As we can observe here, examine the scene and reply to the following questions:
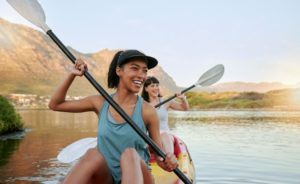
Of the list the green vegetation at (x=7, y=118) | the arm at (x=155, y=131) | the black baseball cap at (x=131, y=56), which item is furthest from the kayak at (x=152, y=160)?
the green vegetation at (x=7, y=118)

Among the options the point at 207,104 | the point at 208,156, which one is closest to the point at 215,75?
the point at 208,156

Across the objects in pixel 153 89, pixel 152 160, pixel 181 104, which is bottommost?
pixel 152 160

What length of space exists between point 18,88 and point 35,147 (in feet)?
568

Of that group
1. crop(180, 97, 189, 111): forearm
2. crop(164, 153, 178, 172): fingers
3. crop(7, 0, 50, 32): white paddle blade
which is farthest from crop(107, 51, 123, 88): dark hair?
crop(180, 97, 189, 111): forearm

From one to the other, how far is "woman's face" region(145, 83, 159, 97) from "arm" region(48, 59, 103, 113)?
14.0ft

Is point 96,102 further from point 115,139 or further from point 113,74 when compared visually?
point 115,139

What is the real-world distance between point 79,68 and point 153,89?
4467 millimetres

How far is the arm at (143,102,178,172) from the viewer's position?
3.74 meters

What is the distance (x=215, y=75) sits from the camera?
31.3 feet

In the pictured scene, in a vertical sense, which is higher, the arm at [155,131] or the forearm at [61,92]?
the forearm at [61,92]

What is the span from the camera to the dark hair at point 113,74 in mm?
3883

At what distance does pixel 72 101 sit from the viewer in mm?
3775

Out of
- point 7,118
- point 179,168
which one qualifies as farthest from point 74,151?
point 7,118

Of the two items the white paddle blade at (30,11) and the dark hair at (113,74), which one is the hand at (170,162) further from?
the white paddle blade at (30,11)
